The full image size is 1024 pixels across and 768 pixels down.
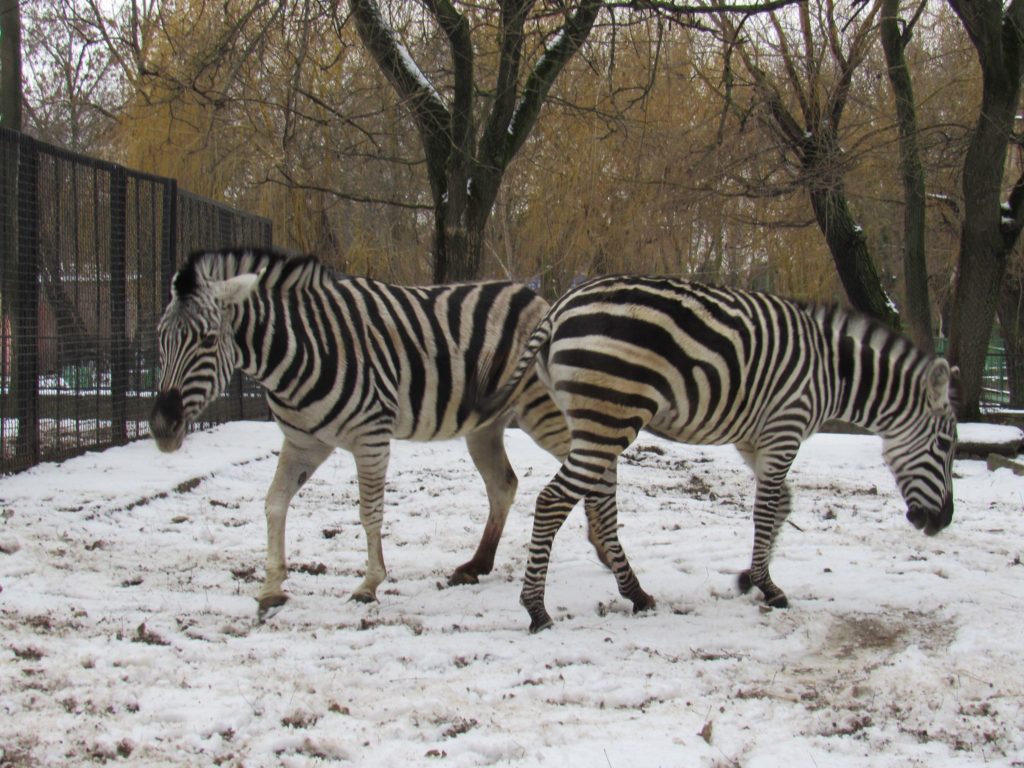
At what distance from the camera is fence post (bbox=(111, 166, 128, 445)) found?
30.3 ft

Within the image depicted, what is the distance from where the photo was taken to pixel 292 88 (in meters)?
8.14

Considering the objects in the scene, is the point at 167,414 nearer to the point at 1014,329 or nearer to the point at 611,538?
the point at 611,538

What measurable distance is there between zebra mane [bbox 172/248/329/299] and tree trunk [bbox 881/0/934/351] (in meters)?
9.15

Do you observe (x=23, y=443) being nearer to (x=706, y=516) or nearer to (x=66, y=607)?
(x=66, y=607)

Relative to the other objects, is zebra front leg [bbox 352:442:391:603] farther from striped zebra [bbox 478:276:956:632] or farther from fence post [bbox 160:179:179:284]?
fence post [bbox 160:179:179:284]

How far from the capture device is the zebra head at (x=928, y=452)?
5512 mm

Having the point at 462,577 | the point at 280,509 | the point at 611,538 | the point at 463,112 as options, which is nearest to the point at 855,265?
the point at 463,112

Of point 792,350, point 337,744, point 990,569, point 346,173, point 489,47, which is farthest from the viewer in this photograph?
point 346,173

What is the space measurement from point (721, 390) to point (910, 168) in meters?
9.17

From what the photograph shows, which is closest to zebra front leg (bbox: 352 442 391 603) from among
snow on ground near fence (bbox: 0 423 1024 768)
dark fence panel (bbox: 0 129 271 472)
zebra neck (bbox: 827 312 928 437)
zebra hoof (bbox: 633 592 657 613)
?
snow on ground near fence (bbox: 0 423 1024 768)

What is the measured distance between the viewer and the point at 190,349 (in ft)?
15.7

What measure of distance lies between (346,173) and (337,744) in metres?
16.0

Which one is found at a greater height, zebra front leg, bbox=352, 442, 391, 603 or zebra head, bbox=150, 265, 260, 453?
zebra head, bbox=150, 265, 260, 453

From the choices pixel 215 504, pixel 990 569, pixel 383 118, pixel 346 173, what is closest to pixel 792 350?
pixel 990 569
